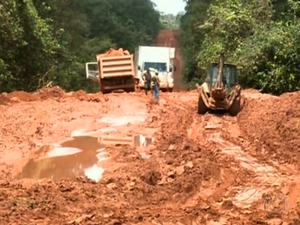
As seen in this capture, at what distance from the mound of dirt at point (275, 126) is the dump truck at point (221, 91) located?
0.51m

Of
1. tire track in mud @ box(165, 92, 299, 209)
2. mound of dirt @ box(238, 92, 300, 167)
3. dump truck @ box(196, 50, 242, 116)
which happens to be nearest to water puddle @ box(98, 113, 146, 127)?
tire track in mud @ box(165, 92, 299, 209)

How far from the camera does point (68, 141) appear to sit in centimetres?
1399

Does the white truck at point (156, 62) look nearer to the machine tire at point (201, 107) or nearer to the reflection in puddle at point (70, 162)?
the machine tire at point (201, 107)

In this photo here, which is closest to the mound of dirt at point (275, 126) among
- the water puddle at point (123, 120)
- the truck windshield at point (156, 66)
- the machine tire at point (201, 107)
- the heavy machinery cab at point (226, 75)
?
the heavy machinery cab at point (226, 75)

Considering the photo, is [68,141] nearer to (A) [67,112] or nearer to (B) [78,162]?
(B) [78,162]

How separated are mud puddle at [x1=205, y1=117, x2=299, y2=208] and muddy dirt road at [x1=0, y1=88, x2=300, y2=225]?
2 cm

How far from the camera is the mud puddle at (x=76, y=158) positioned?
431 inches

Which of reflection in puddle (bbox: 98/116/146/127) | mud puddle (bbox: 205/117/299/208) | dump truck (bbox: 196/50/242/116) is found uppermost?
dump truck (bbox: 196/50/242/116)

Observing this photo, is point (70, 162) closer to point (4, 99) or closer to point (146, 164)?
point (146, 164)

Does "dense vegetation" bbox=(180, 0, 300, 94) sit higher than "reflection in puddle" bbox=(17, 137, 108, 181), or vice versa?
"dense vegetation" bbox=(180, 0, 300, 94)

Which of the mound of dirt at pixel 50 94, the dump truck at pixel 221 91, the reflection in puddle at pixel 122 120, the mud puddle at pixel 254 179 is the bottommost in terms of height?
the mud puddle at pixel 254 179

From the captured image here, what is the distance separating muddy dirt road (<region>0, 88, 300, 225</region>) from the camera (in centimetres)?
848

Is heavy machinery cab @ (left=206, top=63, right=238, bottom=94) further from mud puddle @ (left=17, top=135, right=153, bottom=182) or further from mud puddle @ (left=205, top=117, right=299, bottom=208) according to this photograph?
mud puddle @ (left=17, top=135, right=153, bottom=182)

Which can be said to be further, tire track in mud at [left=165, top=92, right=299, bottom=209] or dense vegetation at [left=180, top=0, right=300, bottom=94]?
dense vegetation at [left=180, top=0, right=300, bottom=94]
